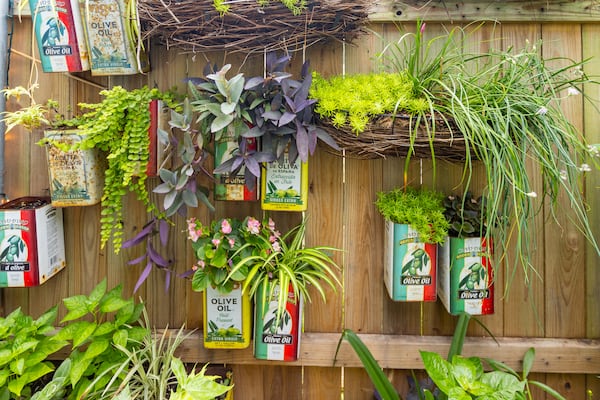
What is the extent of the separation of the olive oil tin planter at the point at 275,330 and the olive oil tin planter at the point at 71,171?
0.69m

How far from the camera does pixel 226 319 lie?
1314 mm

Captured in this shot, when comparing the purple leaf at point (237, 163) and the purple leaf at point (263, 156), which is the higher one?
the purple leaf at point (263, 156)

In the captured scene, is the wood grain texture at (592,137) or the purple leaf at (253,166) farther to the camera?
the wood grain texture at (592,137)

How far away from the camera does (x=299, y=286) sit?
1.26m

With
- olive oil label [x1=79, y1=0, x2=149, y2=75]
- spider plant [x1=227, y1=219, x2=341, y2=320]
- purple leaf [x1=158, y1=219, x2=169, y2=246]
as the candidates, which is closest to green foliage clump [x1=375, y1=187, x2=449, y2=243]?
spider plant [x1=227, y1=219, x2=341, y2=320]

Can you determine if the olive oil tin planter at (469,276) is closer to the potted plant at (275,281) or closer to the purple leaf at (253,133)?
the potted plant at (275,281)

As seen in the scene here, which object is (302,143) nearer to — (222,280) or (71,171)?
(222,280)

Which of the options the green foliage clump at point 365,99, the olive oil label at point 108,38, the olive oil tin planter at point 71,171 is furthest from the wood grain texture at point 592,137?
the olive oil tin planter at point 71,171

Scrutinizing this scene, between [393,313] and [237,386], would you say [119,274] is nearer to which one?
[237,386]

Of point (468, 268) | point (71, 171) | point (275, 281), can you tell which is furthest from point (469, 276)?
point (71, 171)

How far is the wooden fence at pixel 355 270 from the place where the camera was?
1.44 metres

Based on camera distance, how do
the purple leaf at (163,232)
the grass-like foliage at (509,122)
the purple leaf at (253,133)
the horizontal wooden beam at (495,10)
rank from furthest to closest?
the horizontal wooden beam at (495,10), the purple leaf at (163,232), the purple leaf at (253,133), the grass-like foliage at (509,122)

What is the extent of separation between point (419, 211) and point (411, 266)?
187 millimetres

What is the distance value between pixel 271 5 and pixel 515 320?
146 centimetres
